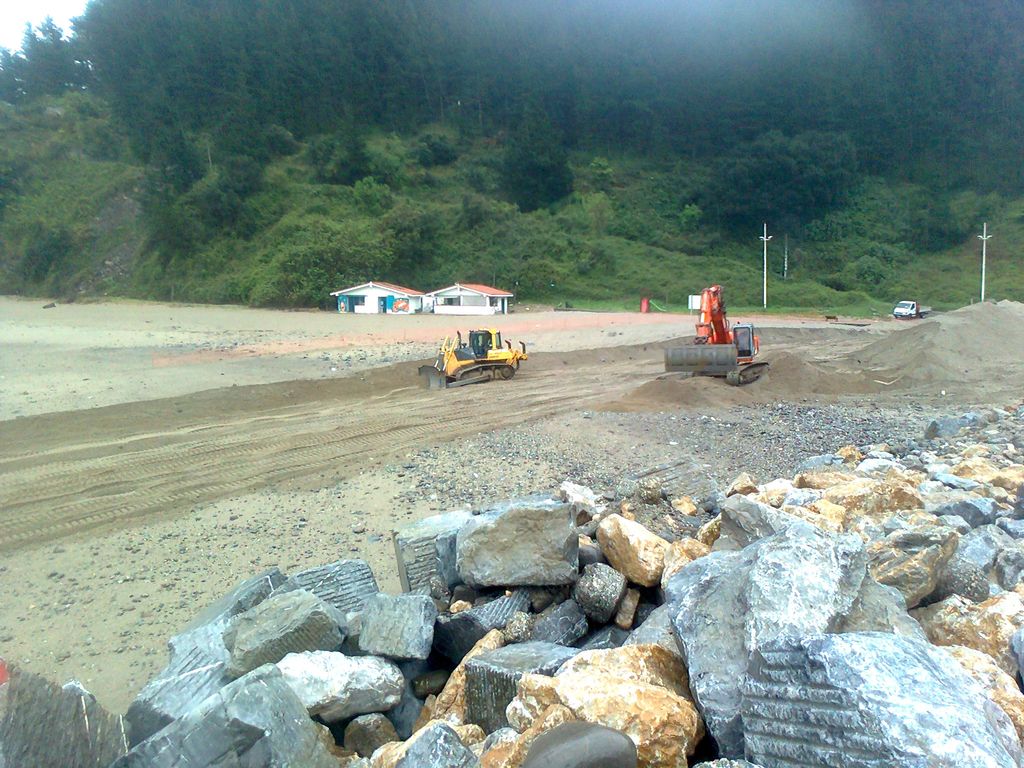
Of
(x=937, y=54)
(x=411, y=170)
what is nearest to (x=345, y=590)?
(x=411, y=170)

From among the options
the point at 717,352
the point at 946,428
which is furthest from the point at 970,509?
the point at 717,352

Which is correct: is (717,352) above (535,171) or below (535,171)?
below

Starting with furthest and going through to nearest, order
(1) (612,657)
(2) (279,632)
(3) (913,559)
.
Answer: (2) (279,632) → (3) (913,559) → (1) (612,657)

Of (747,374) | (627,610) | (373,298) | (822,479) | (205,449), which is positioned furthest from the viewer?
(373,298)

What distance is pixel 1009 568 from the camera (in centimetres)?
403

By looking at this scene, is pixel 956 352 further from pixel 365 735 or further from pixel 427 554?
pixel 365 735

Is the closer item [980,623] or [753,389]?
[980,623]

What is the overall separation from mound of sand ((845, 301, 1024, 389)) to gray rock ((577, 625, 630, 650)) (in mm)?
15667

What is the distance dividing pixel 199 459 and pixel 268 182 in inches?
2210

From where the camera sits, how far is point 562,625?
4160mm

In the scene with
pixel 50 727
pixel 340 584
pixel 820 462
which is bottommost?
pixel 820 462

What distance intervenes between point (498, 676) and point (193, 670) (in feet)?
5.54

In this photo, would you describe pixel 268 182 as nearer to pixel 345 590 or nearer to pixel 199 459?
pixel 199 459

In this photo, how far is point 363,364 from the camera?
67.6 feet
